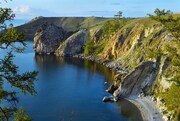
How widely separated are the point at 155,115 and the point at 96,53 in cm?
11767

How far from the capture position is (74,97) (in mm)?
99562

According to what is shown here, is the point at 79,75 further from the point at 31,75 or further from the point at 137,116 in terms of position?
the point at 31,75

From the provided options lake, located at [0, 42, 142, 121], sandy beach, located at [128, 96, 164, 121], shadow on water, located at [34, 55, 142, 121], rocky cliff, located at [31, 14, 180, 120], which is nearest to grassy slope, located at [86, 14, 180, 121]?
rocky cliff, located at [31, 14, 180, 120]

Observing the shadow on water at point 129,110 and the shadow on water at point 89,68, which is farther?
the shadow on water at point 89,68

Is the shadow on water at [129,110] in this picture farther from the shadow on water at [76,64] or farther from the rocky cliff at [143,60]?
the shadow on water at [76,64]

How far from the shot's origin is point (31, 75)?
21.3m

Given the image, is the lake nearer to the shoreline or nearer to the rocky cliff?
the shoreline

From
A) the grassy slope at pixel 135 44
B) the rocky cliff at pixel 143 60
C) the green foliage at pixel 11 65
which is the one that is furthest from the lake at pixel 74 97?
the green foliage at pixel 11 65

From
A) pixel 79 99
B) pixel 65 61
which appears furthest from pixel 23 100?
pixel 65 61

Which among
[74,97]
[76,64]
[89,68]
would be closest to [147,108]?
[74,97]

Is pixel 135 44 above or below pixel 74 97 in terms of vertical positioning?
above

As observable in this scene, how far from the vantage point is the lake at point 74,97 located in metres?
81.1

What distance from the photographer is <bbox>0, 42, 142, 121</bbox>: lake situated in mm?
81062

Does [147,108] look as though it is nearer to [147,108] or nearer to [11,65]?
[147,108]
